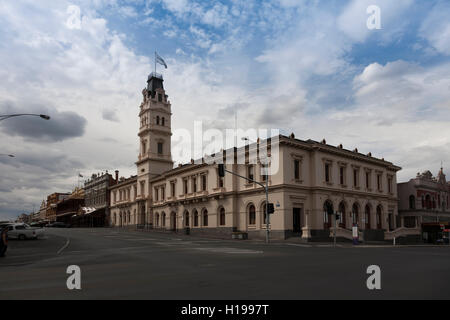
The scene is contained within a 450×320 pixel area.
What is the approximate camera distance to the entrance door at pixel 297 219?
40469 mm

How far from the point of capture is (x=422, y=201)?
195ft

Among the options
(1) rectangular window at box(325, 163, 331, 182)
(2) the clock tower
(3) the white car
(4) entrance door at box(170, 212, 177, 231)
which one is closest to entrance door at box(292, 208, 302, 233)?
(1) rectangular window at box(325, 163, 331, 182)

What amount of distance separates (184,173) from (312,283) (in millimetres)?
45948

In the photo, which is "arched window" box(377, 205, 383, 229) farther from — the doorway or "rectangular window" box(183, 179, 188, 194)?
"rectangular window" box(183, 179, 188, 194)

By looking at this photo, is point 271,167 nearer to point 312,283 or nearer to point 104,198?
point 312,283

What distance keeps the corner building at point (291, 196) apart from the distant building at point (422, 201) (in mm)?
→ 4575

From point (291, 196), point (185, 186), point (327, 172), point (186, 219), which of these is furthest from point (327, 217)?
point (185, 186)

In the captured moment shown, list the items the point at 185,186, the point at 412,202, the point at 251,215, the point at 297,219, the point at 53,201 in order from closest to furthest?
the point at 297,219 < the point at 251,215 < the point at 185,186 < the point at 412,202 < the point at 53,201

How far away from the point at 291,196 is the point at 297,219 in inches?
116

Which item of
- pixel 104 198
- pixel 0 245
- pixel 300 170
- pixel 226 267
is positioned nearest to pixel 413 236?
pixel 300 170

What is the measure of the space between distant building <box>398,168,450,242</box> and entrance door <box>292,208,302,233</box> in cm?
2458

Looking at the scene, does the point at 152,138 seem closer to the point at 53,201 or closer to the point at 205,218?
the point at 205,218

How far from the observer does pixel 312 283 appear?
414 inches

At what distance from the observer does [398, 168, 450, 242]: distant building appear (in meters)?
58.0
